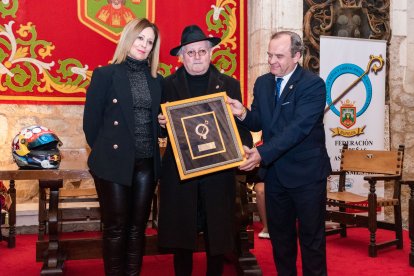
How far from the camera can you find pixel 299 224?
2928 millimetres

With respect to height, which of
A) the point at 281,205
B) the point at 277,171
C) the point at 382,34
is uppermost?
the point at 382,34

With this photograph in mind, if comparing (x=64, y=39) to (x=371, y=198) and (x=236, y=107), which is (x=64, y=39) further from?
(x=371, y=198)

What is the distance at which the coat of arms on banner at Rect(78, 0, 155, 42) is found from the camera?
602 cm

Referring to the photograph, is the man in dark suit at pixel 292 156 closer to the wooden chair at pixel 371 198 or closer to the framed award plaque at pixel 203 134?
the framed award plaque at pixel 203 134

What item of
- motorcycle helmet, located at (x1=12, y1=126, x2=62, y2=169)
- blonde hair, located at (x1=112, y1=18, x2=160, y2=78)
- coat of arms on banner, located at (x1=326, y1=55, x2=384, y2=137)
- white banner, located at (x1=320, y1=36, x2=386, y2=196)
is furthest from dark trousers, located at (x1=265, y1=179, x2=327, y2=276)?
coat of arms on banner, located at (x1=326, y1=55, x2=384, y2=137)

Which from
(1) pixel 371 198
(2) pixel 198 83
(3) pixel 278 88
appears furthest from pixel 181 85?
(1) pixel 371 198

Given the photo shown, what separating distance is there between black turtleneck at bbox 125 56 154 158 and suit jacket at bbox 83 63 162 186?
0.10ft

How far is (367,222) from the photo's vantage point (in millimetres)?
4969

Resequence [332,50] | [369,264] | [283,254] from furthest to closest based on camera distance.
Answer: [332,50] → [369,264] → [283,254]

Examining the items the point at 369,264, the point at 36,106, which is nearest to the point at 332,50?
the point at 369,264

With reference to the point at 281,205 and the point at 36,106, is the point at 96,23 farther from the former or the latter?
the point at 281,205

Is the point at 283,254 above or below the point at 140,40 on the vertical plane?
below

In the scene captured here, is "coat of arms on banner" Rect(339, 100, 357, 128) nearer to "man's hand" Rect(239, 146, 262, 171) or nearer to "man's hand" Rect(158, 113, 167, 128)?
"man's hand" Rect(239, 146, 262, 171)

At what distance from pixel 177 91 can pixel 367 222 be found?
3.00 meters
